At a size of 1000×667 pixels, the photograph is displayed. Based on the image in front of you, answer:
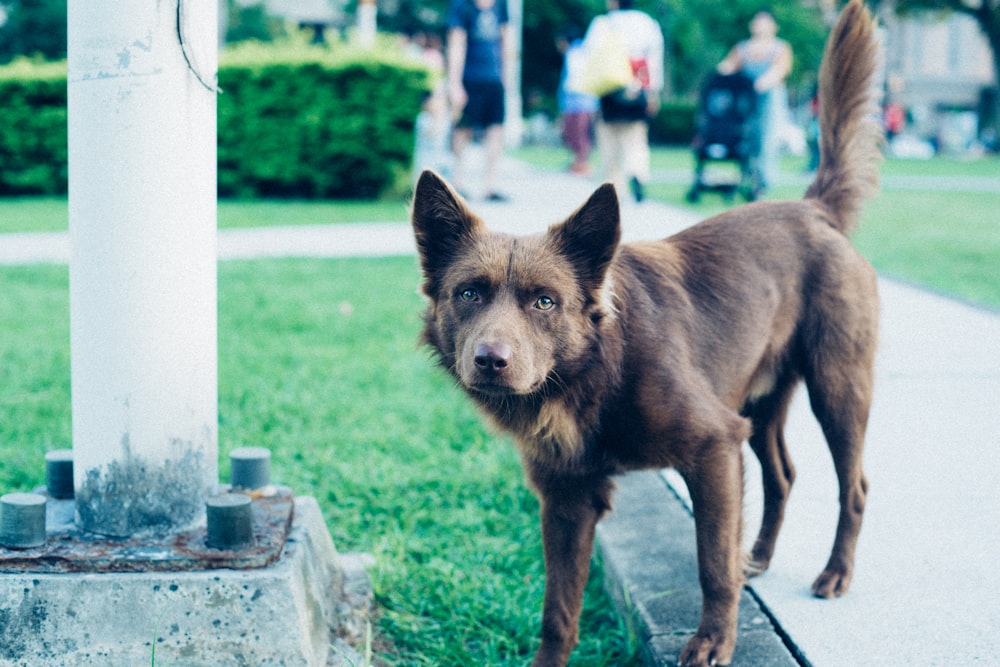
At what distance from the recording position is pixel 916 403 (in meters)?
5.05

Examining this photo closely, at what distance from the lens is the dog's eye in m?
2.79

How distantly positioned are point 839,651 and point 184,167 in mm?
2156

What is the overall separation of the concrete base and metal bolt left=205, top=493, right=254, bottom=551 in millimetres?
88

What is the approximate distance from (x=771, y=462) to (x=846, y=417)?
367 mm

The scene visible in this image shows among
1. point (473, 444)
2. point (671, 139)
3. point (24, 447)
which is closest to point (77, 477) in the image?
point (24, 447)

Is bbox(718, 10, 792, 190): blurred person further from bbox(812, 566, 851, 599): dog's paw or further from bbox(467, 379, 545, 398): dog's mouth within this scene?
bbox(467, 379, 545, 398): dog's mouth

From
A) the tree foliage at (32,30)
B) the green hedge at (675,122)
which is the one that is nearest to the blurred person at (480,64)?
the green hedge at (675,122)

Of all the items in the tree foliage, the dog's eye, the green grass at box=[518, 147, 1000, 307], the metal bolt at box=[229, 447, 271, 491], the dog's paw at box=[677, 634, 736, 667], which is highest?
the tree foliage

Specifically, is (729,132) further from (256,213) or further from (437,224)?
(437,224)

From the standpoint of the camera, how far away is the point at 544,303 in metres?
2.79

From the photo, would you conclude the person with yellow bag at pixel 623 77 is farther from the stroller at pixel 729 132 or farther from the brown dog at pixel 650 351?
the brown dog at pixel 650 351

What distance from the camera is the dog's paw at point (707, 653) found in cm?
276

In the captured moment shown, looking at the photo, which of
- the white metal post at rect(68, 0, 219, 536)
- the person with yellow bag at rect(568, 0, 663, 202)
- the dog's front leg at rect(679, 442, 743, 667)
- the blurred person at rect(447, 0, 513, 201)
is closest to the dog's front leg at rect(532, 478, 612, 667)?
the dog's front leg at rect(679, 442, 743, 667)

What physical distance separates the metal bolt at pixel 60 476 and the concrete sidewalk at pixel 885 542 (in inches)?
67.2
